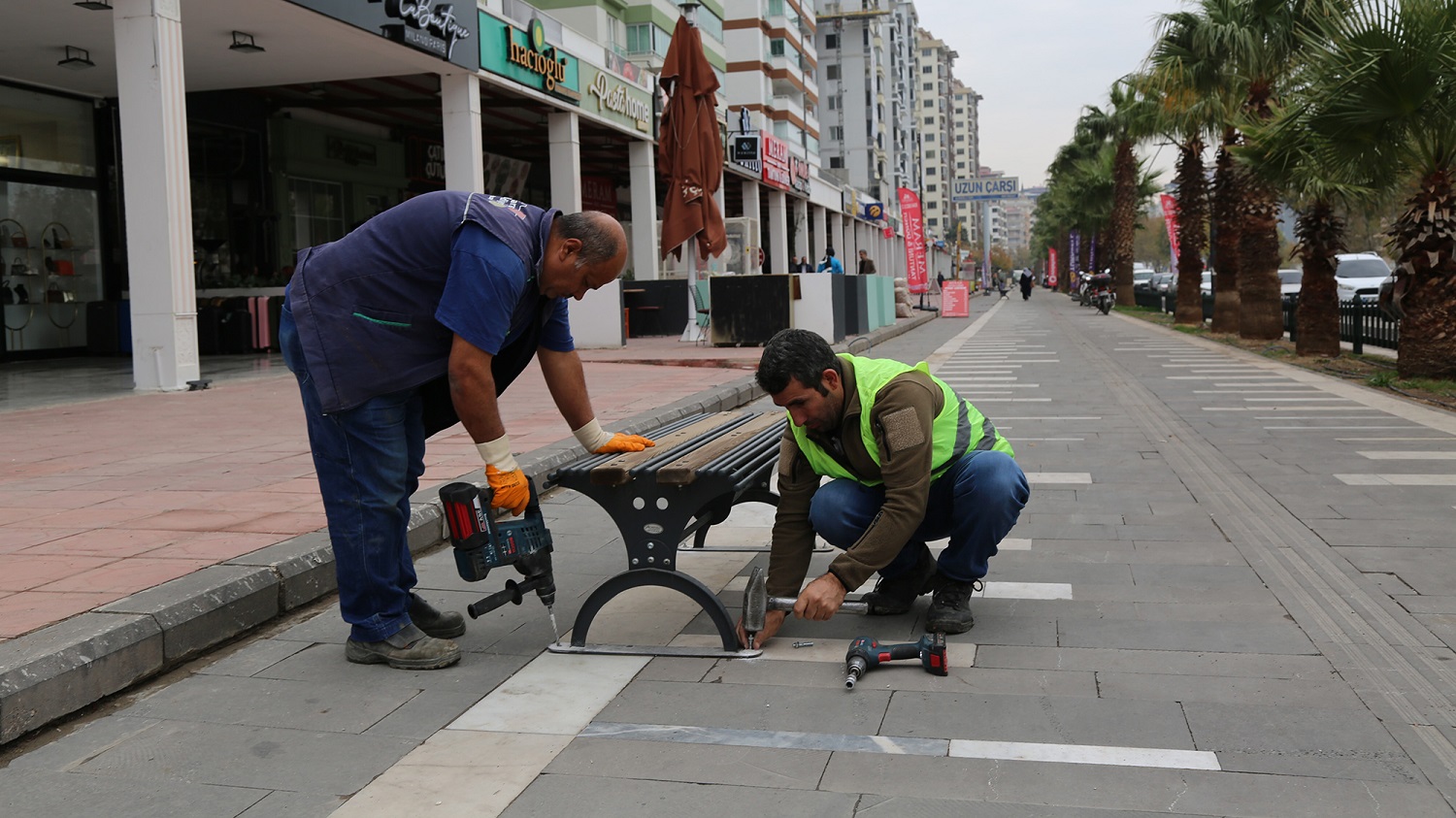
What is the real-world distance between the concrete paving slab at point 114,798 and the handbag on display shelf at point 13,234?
53.7ft

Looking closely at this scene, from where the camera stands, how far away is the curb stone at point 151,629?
3445mm

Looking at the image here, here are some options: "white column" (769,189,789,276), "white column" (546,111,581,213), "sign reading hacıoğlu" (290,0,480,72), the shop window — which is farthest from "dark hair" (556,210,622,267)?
"white column" (769,189,789,276)

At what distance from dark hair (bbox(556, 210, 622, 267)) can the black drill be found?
0.75 meters

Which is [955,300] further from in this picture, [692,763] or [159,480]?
[692,763]

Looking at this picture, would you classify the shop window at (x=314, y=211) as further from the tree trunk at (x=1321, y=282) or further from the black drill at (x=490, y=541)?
the black drill at (x=490, y=541)

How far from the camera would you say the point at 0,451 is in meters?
8.03

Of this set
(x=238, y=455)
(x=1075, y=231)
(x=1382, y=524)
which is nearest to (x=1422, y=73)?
(x=1382, y=524)

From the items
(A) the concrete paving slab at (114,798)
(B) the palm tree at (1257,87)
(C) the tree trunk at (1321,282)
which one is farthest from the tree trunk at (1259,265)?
(A) the concrete paving slab at (114,798)

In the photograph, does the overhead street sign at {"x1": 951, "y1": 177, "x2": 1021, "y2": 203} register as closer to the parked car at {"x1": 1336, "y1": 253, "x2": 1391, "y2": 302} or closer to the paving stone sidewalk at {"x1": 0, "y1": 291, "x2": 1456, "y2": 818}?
the parked car at {"x1": 1336, "y1": 253, "x2": 1391, "y2": 302}

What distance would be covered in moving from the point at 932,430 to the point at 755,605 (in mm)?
819

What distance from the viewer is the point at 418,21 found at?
54.0ft

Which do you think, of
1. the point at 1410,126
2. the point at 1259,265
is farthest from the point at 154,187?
the point at 1259,265

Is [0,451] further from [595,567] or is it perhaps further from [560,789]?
[560,789]

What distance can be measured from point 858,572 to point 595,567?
1934 millimetres
